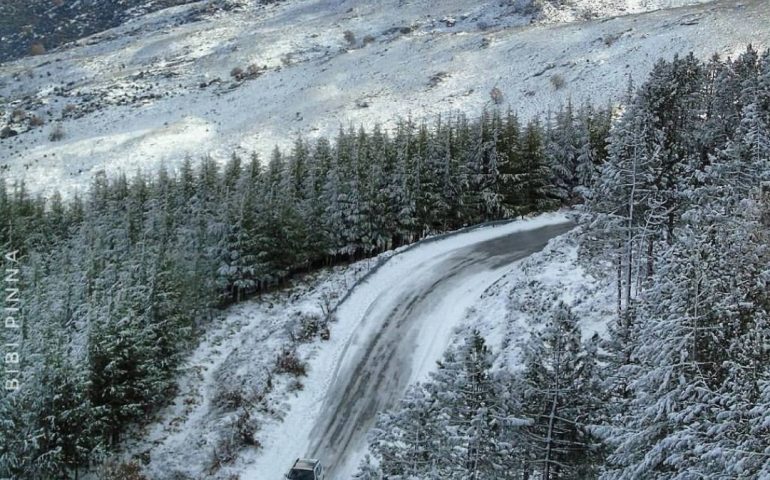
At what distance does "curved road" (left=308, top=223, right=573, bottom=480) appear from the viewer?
95.8 feet

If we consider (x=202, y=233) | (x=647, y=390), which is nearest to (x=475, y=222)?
(x=202, y=233)

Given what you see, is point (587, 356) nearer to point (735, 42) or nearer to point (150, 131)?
point (735, 42)

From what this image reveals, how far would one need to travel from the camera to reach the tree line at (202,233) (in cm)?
2994

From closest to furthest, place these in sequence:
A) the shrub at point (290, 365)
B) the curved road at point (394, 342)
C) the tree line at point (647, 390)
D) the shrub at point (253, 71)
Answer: the tree line at point (647, 390) → the curved road at point (394, 342) → the shrub at point (290, 365) → the shrub at point (253, 71)

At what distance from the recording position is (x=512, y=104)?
73500mm

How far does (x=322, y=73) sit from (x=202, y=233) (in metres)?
54.0

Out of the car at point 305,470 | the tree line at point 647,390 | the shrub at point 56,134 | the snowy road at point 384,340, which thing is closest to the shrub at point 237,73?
the shrub at point 56,134

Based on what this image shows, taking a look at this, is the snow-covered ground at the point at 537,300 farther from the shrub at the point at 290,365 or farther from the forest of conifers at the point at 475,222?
the shrub at the point at 290,365

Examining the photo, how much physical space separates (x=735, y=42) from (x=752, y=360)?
68852 millimetres

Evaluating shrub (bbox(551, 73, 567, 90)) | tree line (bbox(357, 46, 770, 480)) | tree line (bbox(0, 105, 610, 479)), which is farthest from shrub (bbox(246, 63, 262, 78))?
tree line (bbox(357, 46, 770, 480))

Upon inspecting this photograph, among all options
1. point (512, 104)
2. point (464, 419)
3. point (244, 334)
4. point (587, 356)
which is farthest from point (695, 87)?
point (512, 104)

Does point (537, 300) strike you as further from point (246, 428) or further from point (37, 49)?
point (37, 49)

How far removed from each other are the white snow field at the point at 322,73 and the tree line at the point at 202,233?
17.9 metres

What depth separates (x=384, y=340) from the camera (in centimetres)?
3503
